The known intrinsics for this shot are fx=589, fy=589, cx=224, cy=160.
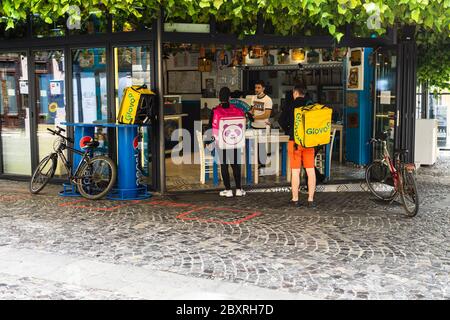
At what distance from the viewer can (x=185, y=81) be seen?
15.6 metres

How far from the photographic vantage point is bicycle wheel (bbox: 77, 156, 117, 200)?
8688mm

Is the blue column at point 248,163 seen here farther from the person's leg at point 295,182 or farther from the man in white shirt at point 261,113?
the person's leg at point 295,182

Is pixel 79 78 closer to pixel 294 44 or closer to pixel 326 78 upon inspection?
pixel 294 44

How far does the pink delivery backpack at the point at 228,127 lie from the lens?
28.7 ft

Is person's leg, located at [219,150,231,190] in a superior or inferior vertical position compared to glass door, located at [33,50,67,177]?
inferior

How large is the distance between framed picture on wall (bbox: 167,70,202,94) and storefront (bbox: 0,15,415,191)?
1934 millimetres

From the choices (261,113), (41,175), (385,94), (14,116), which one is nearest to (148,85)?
(41,175)

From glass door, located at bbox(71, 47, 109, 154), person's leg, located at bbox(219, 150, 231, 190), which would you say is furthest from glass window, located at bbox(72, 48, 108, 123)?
person's leg, located at bbox(219, 150, 231, 190)

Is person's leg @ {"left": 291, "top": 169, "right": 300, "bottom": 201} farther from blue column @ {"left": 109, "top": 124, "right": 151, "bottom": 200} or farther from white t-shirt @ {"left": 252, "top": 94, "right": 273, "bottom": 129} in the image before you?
white t-shirt @ {"left": 252, "top": 94, "right": 273, "bottom": 129}

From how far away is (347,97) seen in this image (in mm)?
12414
